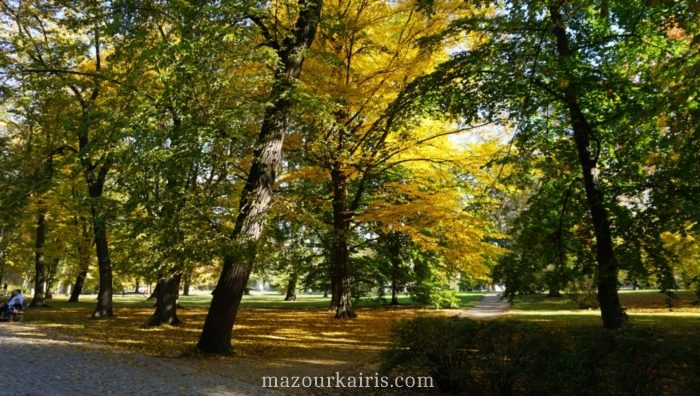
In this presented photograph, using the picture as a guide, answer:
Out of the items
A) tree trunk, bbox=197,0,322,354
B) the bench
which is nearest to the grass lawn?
tree trunk, bbox=197,0,322,354

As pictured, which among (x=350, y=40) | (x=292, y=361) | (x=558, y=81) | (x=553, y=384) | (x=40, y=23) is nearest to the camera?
(x=553, y=384)

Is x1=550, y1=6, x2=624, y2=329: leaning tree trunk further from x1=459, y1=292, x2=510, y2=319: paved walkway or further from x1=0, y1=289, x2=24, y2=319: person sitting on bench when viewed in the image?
x1=0, y1=289, x2=24, y2=319: person sitting on bench

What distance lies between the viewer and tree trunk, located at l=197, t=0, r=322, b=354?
31.9 ft

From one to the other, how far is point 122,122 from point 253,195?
3.22 meters

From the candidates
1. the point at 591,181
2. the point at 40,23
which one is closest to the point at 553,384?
the point at 591,181

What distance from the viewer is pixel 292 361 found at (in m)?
9.35

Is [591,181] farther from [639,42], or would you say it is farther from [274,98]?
[274,98]

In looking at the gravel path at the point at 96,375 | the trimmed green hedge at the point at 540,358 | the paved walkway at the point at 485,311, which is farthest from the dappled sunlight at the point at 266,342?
the paved walkway at the point at 485,311

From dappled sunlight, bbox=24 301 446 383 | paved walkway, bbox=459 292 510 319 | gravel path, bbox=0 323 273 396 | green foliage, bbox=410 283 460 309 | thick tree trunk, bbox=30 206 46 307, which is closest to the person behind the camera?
gravel path, bbox=0 323 273 396

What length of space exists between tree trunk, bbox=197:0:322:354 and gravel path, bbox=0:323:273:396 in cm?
124

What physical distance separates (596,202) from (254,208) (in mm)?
6947

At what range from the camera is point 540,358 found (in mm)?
5863

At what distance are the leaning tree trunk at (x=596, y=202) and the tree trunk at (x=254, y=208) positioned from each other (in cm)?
557

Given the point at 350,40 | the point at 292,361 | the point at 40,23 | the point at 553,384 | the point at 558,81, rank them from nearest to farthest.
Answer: the point at 553,384 → the point at 558,81 → the point at 292,361 → the point at 350,40 → the point at 40,23
